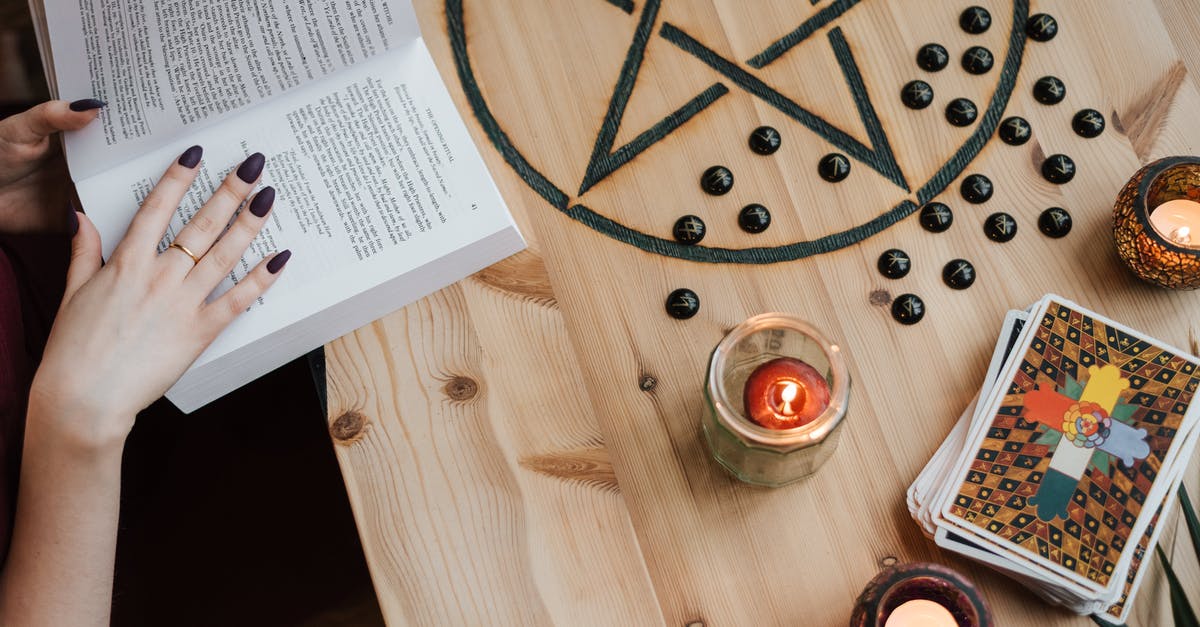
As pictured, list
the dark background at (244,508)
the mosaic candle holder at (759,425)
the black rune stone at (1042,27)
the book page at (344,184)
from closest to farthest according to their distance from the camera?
1. the mosaic candle holder at (759,425)
2. the book page at (344,184)
3. the black rune stone at (1042,27)
4. the dark background at (244,508)

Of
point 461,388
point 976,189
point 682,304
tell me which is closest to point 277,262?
point 461,388

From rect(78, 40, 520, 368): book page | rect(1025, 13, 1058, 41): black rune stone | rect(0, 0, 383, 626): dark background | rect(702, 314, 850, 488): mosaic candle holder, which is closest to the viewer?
rect(702, 314, 850, 488): mosaic candle holder

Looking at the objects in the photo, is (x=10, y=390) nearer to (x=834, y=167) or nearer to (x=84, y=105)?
(x=84, y=105)

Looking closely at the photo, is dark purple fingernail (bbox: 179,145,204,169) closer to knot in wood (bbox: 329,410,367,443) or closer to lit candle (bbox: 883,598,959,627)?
knot in wood (bbox: 329,410,367,443)

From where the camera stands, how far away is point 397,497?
2.21 feet

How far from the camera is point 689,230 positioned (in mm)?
736

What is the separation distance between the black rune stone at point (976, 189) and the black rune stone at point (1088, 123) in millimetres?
97

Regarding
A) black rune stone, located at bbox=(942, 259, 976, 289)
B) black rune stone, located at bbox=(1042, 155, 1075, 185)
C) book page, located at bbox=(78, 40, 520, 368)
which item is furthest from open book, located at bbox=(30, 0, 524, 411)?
black rune stone, located at bbox=(1042, 155, 1075, 185)

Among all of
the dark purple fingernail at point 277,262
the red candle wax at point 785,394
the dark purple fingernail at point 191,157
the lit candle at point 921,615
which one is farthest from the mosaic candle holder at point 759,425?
the dark purple fingernail at point 191,157

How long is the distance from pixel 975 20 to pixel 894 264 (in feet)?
0.82

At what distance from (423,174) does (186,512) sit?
2.26ft

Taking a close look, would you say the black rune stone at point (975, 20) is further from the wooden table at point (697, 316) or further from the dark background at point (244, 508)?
the dark background at point (244, 508)

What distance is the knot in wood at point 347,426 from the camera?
27.0 inches

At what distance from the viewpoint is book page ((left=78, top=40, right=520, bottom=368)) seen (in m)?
0.68
